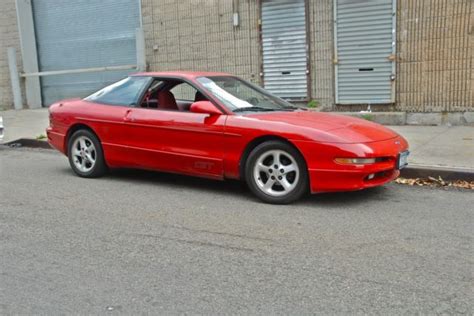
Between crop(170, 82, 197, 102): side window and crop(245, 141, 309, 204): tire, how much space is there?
1.43m

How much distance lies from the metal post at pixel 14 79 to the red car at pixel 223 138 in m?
9.68

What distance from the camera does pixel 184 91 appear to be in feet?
22.9

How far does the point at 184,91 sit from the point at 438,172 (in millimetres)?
3469

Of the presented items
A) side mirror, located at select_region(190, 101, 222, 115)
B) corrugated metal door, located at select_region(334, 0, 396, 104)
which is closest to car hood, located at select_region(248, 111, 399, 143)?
side mirror, located at select_region(190, 101, 222, 115)

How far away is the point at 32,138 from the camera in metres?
10.8

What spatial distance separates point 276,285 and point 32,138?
27.9ft

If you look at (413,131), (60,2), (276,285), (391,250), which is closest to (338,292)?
(276,285)

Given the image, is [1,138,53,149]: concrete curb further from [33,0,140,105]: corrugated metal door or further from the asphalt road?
[33,0,140,105]: corrugated metal door

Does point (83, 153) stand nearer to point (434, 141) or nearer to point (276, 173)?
point (276, 173)

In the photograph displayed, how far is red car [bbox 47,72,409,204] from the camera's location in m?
5.49

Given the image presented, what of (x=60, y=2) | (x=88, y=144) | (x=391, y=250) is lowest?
(x=391, y=250)

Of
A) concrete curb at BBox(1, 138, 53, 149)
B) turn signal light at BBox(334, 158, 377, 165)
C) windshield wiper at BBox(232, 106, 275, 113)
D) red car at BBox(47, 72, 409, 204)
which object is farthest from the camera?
concrete curb at BBox(1, 138, 53, 149)

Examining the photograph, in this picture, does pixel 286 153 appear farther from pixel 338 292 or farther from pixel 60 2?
pixel 60 2

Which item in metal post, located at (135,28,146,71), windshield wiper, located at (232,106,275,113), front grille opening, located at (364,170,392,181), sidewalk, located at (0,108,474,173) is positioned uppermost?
metal post, located at (135,28,146,71)
